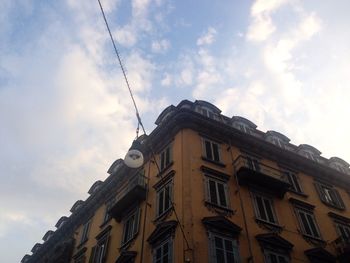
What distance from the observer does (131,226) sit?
20625mm

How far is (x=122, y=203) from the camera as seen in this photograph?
21594mm

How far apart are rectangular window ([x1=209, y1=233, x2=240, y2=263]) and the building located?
0.16ft

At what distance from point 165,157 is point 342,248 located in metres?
10.8

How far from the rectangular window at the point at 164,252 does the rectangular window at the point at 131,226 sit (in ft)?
9.29

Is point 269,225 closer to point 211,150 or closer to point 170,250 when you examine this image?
point 211,150

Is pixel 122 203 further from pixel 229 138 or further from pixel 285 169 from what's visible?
pixel 285 169

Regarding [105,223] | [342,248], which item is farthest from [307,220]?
[105,223]

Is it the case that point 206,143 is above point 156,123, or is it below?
below

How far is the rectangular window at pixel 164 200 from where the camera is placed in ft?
59.7

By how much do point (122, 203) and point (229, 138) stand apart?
7.78 meters

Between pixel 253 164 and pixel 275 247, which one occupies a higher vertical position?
pixel 253 164

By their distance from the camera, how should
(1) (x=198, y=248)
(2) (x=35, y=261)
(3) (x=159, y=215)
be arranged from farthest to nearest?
1. (2) (x=35, y=261)
2. (3) (x=159, y=215)
3. (1) (x=198, y=248)

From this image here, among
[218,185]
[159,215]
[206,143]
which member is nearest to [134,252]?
[159,215]

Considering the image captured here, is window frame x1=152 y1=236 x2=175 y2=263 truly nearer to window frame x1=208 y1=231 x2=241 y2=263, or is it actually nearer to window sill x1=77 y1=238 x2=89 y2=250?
window frame x1=208 y1=231 x2=241 y2=263
